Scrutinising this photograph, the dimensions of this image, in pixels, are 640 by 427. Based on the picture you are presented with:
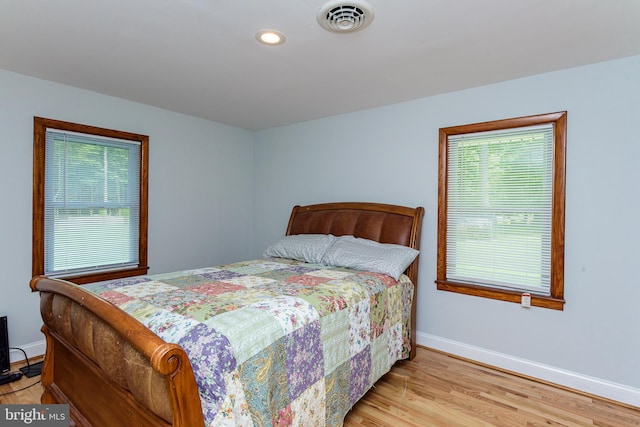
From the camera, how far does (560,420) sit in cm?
207

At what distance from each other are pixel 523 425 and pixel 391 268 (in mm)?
1245

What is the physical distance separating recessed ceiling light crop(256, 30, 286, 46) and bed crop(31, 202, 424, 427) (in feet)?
5.03

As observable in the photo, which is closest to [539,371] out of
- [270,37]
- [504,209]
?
[504,209]

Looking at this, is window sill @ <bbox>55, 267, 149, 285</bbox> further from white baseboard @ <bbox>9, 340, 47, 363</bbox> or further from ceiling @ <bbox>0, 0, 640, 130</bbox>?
ceiling @ <bbox>0, 0, 640, 130</bbox>

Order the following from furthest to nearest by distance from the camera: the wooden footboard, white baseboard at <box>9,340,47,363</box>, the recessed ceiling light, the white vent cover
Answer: white baseboard at <box>9,340,47,363</box>, the recessed ceiling light, the white vent cover, the wooden footboard

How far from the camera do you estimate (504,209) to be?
2.75 metres

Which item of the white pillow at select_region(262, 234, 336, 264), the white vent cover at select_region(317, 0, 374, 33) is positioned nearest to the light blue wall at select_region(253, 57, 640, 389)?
the white pillow at select_region(262, 234, 336, 264)

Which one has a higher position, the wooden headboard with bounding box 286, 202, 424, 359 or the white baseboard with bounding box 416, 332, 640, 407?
the wooden headboard with bounding box 286, 202, 424, 359

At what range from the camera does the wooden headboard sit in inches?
119

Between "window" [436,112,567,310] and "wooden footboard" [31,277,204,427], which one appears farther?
"window" [436,112,567,310]

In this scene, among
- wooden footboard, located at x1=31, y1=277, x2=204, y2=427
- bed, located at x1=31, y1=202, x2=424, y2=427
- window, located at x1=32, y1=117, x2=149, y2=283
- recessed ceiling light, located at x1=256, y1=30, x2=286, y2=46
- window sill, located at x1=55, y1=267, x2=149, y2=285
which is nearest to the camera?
wooden footboard, located at x1=31, y1=277, x2=204, y2=427

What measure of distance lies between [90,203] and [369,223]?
8.61 feet

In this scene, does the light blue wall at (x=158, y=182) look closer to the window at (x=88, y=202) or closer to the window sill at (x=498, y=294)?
the window at (x=88, y=202)

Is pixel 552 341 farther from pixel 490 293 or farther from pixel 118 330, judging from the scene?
pixel 118 330
